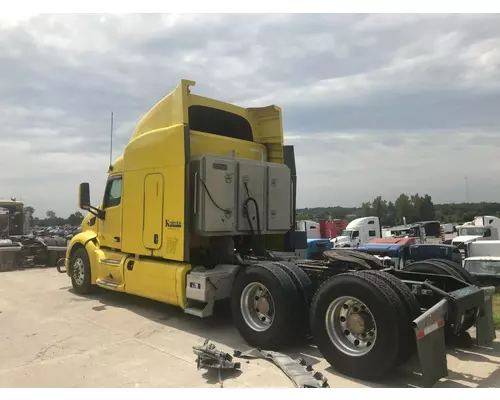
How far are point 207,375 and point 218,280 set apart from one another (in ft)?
6.70

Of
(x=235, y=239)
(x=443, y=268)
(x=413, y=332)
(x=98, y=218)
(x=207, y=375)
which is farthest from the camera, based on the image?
(x=98, y=218)

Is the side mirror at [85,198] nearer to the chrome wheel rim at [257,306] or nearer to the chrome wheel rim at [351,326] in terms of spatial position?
the chrome wheel rim at [257,306]

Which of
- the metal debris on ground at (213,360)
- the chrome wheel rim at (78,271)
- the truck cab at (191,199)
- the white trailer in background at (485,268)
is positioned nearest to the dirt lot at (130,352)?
the metal debris on ground at (213,360)

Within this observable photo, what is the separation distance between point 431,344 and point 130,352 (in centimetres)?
360

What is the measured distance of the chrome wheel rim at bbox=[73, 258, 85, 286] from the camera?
9.67m

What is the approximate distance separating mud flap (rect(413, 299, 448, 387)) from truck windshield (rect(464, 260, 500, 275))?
216 inches

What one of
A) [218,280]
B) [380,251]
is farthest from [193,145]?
[380,251]

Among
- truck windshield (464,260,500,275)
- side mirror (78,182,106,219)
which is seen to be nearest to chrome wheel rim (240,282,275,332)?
side mirror (78,182,106,219)

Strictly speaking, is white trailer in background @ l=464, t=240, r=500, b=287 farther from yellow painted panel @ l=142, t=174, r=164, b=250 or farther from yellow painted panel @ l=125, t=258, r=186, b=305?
yellow painted panel @ l=142, t=174, r=164, b=250

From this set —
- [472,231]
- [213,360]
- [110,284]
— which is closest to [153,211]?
[110,284]

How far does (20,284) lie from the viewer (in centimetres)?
1146

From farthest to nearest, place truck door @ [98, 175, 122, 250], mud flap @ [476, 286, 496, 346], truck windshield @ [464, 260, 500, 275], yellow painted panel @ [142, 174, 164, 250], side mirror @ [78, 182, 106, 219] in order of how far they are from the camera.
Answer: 1. side mirror @ [78, 182, 106, 219]
2. truck windshield @ [464, 260, 500, 275]
3. truck door @ [98, 175, 122, 250]
4. yellow painted panel @ [142, 174, 164, 250]
5. mud flap @ [476, 286, 496, 346]

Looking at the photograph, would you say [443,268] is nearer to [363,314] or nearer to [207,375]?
[363,314]

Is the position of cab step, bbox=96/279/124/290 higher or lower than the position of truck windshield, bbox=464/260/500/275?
lower
